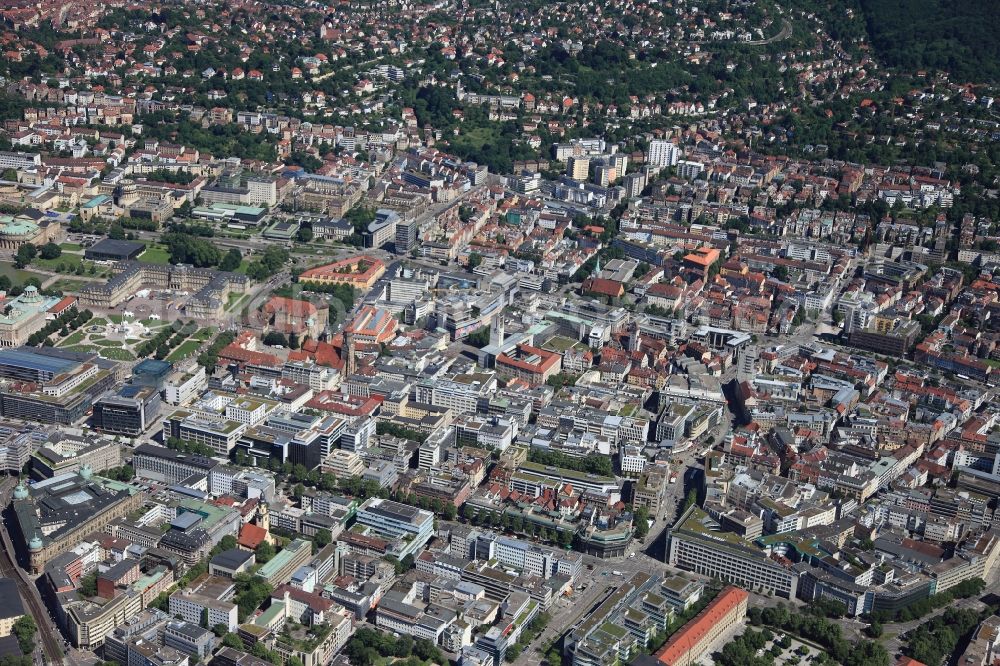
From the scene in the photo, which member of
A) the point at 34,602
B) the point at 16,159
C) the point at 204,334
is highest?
the point at 16,159

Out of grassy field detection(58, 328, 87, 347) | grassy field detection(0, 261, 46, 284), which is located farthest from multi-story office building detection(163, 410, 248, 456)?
grassy field detection(0, 261, 46, 284)

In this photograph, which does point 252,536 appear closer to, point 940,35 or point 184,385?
point 184,385

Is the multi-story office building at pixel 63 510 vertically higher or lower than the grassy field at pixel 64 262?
lower

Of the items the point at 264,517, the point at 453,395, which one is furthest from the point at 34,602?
the point at 453,395

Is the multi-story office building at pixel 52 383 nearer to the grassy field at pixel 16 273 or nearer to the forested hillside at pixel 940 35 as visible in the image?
the grassy field at pixel 16 273

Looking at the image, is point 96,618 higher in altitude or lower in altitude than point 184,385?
lower

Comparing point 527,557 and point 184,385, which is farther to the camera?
point 184,385

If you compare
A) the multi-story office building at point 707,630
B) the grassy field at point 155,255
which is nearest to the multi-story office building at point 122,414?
the grassy field at point 155,255
